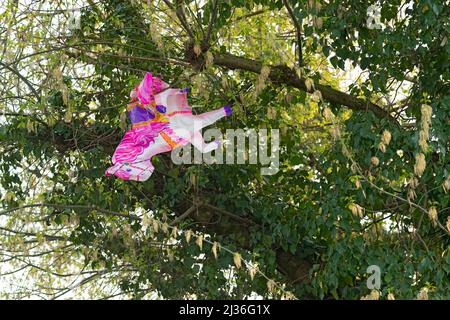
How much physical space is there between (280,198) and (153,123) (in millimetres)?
1052

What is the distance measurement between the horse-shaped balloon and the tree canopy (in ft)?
0.51

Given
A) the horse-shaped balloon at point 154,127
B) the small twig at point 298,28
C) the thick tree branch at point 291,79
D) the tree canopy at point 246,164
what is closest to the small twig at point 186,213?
the tree canopy at point 246,164

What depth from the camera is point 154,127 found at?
5160mm

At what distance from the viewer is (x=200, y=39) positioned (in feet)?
16.8

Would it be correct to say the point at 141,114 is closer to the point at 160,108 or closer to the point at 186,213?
the point at 160,108

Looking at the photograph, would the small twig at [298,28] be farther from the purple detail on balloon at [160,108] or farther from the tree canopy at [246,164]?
the purple detail on balloon at [160,108]

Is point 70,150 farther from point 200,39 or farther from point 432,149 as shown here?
point 432,149

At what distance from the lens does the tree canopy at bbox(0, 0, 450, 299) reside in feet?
16.1

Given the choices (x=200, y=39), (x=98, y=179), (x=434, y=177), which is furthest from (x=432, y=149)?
(x=98, y=179)

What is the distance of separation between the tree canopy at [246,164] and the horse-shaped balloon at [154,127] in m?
0.16

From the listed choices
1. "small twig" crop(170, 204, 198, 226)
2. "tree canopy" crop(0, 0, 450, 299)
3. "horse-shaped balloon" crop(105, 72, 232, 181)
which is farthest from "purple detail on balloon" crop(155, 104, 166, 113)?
"small twig" crop(170, 204, 198, 226)

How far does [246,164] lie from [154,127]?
2.78 feet

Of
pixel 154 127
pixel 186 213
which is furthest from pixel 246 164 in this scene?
pixel 154 127
